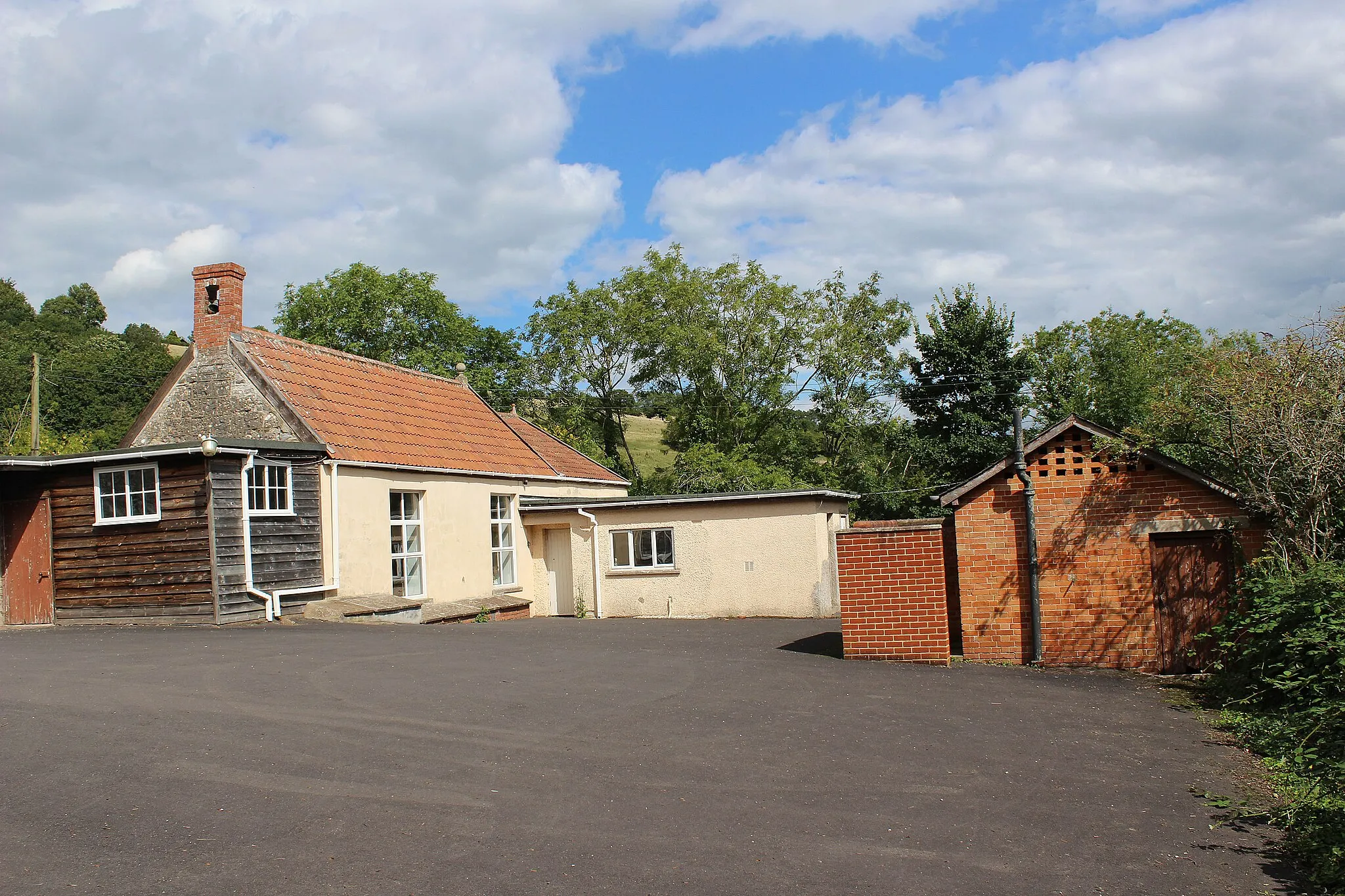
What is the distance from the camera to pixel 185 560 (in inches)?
675

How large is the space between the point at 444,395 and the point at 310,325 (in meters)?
23.6

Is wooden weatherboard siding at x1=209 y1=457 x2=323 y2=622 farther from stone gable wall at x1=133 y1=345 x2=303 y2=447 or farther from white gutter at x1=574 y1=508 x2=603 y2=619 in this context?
white gutter at x1=574 y1=508 x2=603 y2=619

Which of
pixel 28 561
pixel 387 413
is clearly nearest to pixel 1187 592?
pixel 387 413

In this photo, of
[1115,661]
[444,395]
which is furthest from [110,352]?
[1115,661]

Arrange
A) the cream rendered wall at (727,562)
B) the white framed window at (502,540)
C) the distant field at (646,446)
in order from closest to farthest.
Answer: the cream rendered wall at (727,562)
the white framed window at (502,540)
the distant field at (646,446)

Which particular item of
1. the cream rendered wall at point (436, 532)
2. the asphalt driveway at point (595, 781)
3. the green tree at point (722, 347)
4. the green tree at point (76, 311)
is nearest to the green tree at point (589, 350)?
the green tree at point (722, 347)

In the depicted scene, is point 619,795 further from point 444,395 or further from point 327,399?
point 444,395

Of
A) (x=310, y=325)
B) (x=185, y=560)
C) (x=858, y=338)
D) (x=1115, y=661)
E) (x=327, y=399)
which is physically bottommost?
(x=1115, y=661)

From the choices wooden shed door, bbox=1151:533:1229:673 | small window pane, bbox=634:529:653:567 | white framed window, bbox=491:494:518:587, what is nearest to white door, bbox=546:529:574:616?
white framed window, bbox=491:494:518:587

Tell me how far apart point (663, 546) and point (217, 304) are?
422 inches

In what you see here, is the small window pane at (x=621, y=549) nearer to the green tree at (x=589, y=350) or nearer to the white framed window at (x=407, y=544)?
the white framed window at (x=407, y=544)

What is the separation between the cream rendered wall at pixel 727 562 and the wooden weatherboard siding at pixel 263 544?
6918 mm

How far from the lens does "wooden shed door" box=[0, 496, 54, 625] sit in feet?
60.1

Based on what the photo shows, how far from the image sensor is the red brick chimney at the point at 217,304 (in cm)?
2062
